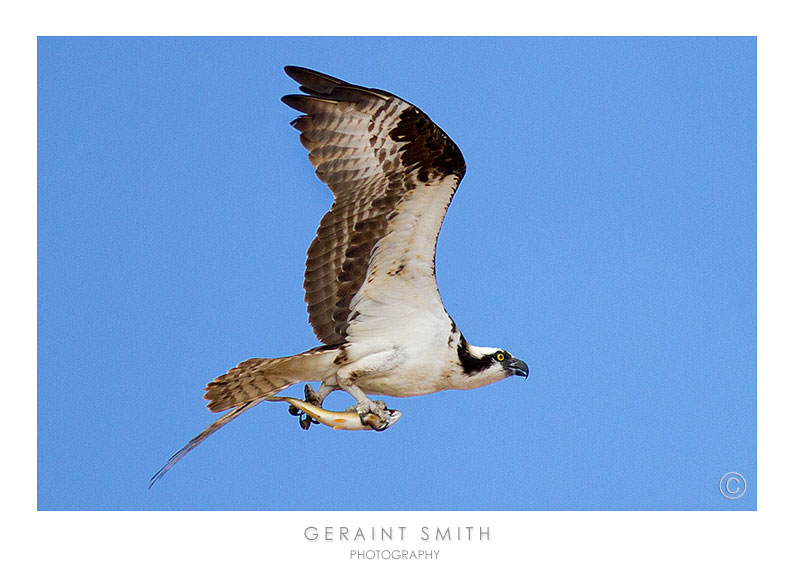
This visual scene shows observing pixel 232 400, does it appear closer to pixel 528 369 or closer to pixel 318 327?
pixel 318 327

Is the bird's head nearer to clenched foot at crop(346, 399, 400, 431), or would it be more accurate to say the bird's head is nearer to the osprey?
the osprey

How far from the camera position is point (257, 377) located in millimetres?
7449

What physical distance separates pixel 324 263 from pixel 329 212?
1.13 ft

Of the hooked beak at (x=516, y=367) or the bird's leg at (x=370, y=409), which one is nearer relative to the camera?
the bird's leg at (x=370, y=409)

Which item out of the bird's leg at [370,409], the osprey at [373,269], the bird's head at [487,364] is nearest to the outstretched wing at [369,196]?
the osprey at [373,269]

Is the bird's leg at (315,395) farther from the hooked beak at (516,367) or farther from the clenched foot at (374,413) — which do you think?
the hooked beak at (516,367)

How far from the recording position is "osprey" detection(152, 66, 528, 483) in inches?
290

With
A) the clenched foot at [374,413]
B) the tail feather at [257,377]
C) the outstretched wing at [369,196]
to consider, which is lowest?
the clenched foot at [374,413]

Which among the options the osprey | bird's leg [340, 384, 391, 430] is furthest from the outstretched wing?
bird's leg [340, 384, 391, 430]

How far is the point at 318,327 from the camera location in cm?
779

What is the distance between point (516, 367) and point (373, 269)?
1164 millimetres

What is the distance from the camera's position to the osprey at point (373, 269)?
7.36 m
